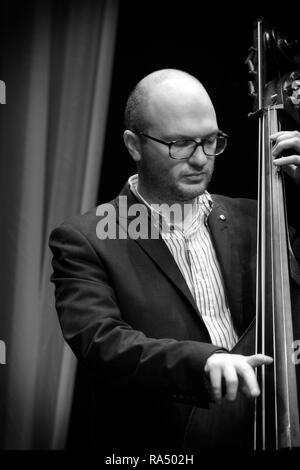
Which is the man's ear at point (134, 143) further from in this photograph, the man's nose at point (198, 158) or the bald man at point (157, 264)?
the man's nose at point (198, 158)

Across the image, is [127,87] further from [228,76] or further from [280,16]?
[280,16]

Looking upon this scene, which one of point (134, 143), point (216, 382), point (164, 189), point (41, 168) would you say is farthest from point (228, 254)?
point (41, 168)

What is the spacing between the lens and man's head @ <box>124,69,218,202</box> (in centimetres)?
126

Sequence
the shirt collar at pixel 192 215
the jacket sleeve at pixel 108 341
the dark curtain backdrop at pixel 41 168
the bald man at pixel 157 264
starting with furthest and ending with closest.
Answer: the dark curtain backdrop at pixel 41 168
the shirt collar at pixel 192 215
the bald man at pixel 157 264
the jacket sleeve at pixel 108 341

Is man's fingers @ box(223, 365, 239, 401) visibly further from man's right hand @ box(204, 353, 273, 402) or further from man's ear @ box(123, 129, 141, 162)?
man's ear @ box(123, 129, 141, 162)

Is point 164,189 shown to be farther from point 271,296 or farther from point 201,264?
point 271,296

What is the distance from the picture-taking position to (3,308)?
6.36ft

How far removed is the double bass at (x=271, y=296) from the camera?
1053 millimetres

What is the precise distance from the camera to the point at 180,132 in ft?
4.17

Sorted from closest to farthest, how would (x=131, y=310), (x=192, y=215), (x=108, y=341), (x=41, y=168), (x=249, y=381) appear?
1. (x=249, y=381)
2. (x=108, y=341)
3. (x=131, y=310)
4. (x=192, y=215)
5. (x=41, y=168)

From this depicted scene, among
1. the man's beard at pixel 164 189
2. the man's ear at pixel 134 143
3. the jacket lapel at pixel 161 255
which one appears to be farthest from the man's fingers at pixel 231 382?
the man's ear at pixel 134 143

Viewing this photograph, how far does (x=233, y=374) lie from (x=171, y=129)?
0.53 metres
